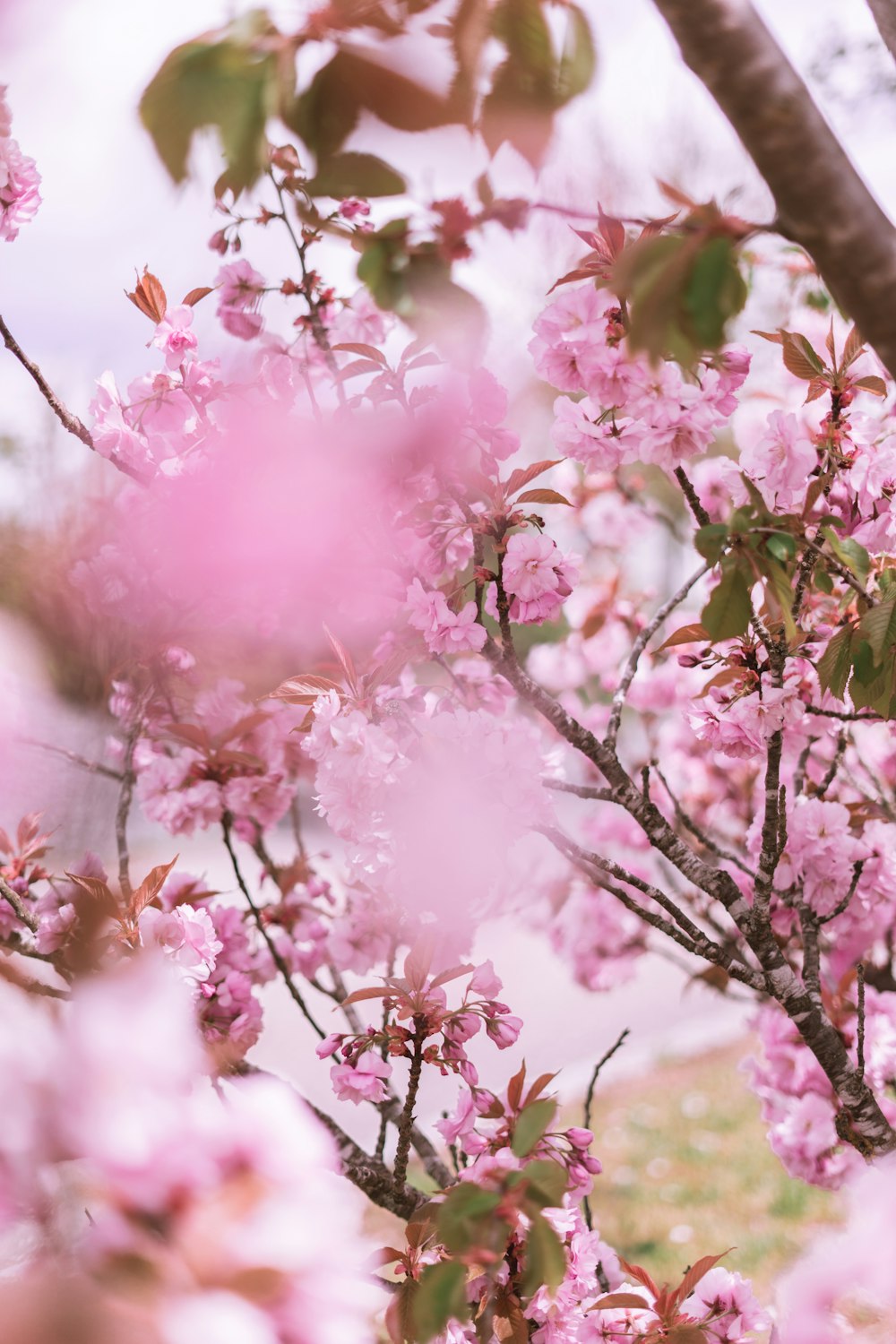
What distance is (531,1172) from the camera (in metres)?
0.70

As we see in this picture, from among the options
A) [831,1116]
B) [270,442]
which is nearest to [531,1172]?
[270,442]

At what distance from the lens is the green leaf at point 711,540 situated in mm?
847

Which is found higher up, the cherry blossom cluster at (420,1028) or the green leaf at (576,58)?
the green leaf at (576,58)

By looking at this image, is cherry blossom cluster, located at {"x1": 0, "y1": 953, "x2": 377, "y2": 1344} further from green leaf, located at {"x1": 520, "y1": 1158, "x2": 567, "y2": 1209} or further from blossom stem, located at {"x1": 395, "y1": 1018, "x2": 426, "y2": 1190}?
blossom stem, located at {"x1": 395, "y1": 1018, "x2": 426, "y2": 1190}

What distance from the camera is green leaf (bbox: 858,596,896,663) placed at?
942mm

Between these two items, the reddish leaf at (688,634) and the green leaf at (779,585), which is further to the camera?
the reddish leaf at (688,634)

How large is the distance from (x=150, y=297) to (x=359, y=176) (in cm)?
78

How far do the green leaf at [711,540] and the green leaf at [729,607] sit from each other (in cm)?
3

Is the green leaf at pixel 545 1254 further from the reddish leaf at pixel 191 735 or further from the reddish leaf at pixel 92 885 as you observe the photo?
the reddish leaf at pixel 191 735

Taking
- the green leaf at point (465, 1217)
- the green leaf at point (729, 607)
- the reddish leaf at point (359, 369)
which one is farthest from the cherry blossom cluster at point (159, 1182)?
the reddish leaf at point (359, 369)

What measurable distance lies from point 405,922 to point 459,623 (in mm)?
396

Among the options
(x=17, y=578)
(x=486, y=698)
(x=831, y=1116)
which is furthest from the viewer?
(x=831, y=1116)

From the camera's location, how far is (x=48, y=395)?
3.92 feet

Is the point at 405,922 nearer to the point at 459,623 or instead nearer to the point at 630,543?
the point at 459,623
